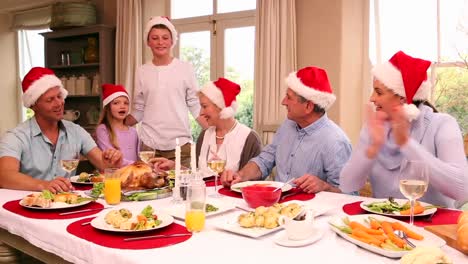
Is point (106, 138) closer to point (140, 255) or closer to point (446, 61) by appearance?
point (140, 255)

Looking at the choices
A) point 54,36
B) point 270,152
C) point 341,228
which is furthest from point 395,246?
point 54,36

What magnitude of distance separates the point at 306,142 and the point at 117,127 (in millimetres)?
1529

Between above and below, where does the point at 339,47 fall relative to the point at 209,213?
above

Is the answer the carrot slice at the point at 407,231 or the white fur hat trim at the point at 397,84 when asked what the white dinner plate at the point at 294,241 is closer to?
the carrot slice at the point at 407,231

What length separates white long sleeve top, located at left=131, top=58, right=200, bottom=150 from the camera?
345cm

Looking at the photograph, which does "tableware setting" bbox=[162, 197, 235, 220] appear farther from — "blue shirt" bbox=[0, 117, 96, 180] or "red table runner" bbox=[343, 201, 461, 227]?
"blue shirt" bbox=[0, 117, 96, 180]

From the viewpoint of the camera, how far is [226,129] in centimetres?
286

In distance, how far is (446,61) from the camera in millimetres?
3479

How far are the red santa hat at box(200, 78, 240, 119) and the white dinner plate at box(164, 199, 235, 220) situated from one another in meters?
1.18

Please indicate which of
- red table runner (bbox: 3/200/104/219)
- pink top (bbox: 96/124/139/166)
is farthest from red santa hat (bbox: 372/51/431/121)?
pink top (bbox: 96/124/139/166)

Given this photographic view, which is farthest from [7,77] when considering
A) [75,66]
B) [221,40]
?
[221,40]

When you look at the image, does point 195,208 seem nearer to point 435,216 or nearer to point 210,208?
point 210,208

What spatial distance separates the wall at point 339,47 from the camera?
12.2ft

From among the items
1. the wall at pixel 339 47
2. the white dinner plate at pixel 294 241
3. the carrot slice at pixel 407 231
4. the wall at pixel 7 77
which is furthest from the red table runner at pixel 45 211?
the wall at pixel 7 77
